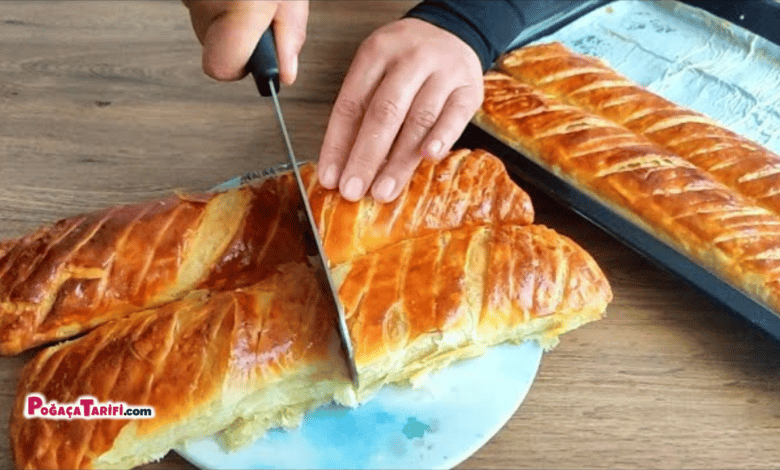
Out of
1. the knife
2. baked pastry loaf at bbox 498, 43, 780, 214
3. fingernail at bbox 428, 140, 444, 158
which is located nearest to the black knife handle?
the knife

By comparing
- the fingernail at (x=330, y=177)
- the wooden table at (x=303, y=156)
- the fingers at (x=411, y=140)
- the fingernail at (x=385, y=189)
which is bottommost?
the wooden table at (x=303, y=156)

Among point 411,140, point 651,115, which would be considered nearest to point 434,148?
point 411,140

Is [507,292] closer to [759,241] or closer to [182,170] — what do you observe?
[759,241]

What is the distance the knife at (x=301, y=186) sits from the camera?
1151mm

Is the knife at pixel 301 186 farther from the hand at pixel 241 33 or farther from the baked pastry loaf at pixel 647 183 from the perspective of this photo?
the baked pastry loaf at pixel 647 183

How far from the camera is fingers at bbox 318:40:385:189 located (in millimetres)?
1380

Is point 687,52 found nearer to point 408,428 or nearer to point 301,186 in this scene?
point 301,186

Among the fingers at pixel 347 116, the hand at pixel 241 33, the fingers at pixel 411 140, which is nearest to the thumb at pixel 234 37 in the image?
the hand at pixel 241 33

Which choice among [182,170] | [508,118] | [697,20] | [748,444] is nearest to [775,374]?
[748,444]

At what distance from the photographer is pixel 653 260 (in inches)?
53.4

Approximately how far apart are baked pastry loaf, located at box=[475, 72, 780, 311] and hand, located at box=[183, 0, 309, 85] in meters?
0.45

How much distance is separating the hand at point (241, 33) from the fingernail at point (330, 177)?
22 centimetres

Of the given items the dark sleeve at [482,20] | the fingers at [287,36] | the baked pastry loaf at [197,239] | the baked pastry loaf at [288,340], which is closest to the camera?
the baked pastry loaf at [288,340]

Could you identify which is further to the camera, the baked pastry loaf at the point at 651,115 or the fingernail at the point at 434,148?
the baked pastry loaf at the point at 651,115
